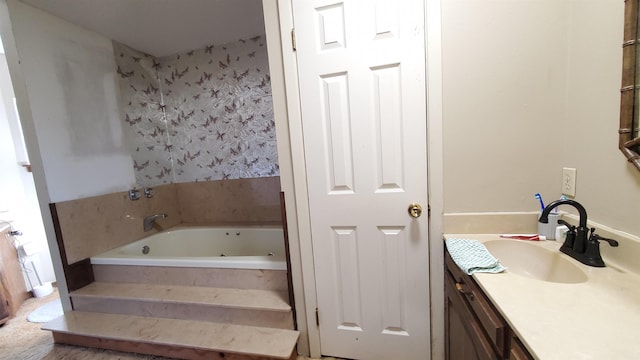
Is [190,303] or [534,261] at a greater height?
[534,261]

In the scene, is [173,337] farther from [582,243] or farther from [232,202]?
[582,243]

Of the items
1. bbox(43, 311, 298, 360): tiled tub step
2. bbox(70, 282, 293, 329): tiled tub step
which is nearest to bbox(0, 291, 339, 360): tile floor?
bbox(43, 311, 298, 360): tiled tub step

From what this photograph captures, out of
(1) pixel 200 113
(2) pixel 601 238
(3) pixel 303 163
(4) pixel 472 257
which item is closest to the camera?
(2) pixel 601 238

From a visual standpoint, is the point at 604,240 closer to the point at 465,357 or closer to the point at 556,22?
the point at 465,357

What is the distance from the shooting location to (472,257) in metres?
0.95

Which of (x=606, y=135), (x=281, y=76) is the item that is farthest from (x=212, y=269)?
(x=606, y=135)

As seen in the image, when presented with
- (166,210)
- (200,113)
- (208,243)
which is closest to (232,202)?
(208,243)

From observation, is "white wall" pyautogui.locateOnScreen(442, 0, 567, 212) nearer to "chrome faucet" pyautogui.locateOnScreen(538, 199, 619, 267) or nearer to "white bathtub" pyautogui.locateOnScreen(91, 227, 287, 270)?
"chrome faucet" pyautogui.locateOnScreen(538, 199, 619, 267)

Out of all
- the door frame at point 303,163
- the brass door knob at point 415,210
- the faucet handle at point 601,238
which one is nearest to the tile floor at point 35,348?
the door frame at point 303,163

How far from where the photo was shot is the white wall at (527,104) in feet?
2.92

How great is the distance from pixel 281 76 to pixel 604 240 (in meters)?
1.49

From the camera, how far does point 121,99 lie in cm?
232

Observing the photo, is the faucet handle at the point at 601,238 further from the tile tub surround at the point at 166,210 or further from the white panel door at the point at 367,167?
the tile tub surround at the point at 166,210

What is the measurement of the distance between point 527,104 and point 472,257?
75 centimetres
